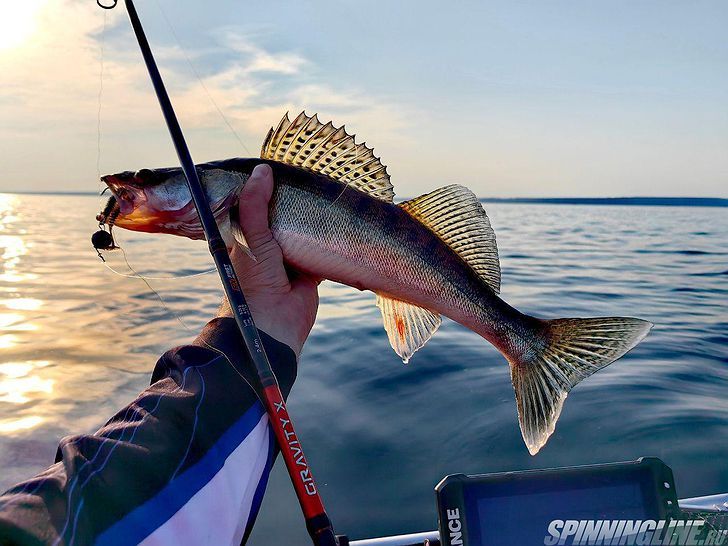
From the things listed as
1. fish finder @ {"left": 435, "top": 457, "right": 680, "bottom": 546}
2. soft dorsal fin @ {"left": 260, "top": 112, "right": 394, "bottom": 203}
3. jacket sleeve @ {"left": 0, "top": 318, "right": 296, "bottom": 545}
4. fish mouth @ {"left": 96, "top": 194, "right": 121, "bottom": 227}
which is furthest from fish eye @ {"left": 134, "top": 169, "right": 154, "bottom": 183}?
fish finder @ {"left": 435, "top": 457, "right": 680, "bottom": 546}

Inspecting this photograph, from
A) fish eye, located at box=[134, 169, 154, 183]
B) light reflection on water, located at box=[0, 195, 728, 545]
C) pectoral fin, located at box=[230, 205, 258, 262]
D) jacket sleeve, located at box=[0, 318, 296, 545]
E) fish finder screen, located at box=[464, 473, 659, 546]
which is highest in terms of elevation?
fish eye, located at box=[134, 169, 154, 183]

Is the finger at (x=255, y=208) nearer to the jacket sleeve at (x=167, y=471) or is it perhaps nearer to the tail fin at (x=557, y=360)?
the jacket sleeve at (x=167, y=471)

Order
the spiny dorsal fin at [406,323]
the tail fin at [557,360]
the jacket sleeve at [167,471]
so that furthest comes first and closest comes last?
the spiny dorsal fin at [406,323]
the tail fin at [557,360]
the jacket sleeve at [167,471]

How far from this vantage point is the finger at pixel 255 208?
254cm

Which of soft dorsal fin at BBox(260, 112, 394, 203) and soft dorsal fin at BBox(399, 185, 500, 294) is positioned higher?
soft dorsal fin at BBox(260, 112, 394, 203)

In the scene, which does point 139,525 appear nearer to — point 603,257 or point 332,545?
point 332,545

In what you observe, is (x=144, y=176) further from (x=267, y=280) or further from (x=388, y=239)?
(x=388, y=239)

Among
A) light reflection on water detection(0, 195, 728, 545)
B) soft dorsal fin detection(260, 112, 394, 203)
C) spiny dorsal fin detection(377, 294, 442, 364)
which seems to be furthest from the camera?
light reflection on water detection(0, 195, 728, 545)

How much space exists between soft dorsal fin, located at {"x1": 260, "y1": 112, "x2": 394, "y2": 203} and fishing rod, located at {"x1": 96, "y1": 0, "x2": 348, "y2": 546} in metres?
0.50

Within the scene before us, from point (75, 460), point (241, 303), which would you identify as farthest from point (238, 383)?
point (75, 460)

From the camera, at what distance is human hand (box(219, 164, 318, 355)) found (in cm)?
227

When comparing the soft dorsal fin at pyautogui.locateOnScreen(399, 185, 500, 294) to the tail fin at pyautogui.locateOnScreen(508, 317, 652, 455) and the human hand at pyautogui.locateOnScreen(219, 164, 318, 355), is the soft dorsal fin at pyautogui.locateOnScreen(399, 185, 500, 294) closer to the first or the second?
the tail fin at pyautogui.locateOnScreen(508, 317, 652, 455)

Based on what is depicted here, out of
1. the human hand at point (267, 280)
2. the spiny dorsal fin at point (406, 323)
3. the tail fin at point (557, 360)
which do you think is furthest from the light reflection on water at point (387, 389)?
the tail fin at point (557, 360)

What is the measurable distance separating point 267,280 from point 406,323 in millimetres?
825
